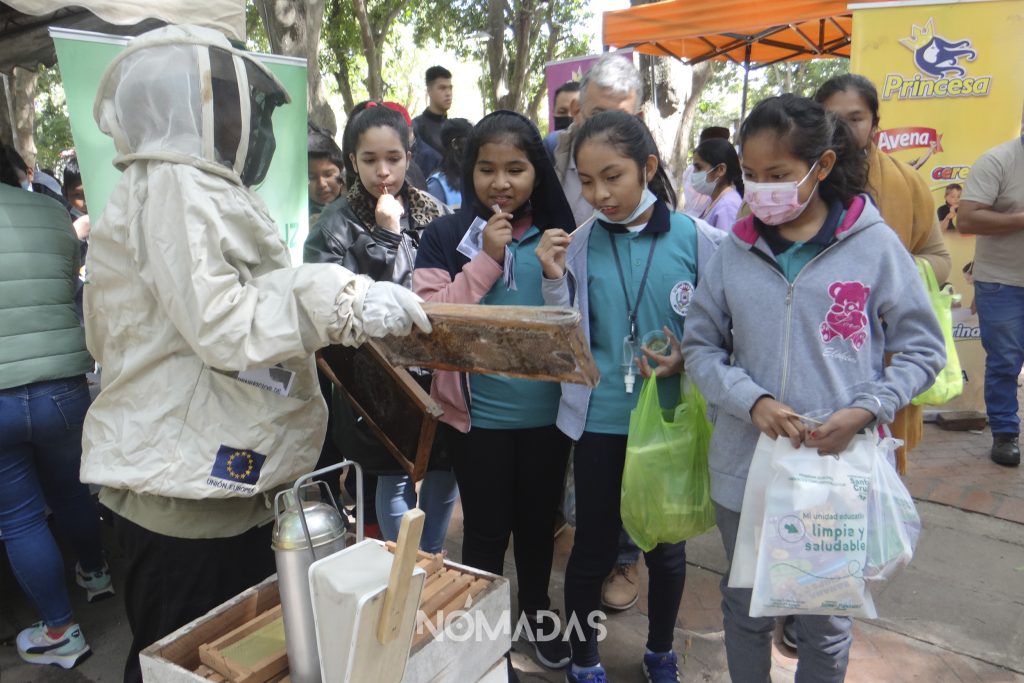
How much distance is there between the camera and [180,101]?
5.25ft

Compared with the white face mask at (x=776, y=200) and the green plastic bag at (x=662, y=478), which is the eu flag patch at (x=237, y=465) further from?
the white face mask at (x=776, y=200)

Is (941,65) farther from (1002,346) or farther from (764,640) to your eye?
(764,640)

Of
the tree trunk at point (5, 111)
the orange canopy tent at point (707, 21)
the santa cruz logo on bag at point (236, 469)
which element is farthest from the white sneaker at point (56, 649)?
the orange canopy tent at point (707, 21)

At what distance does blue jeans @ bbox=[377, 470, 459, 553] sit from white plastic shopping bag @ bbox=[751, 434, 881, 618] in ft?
4.60

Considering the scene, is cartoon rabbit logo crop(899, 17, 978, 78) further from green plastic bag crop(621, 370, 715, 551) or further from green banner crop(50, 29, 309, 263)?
green plastic bag crop(621, 370, 715, 551)

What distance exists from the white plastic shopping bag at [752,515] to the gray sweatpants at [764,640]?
0.14 metres

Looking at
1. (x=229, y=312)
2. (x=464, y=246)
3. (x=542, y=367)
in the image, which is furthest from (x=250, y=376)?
(x=464, y=246)

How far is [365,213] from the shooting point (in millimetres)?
2883

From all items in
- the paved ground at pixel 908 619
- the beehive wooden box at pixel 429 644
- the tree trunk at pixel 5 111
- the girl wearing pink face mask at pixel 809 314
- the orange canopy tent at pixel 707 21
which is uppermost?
the orange canopy tent at pixel 707 21

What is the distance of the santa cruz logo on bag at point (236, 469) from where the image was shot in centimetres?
168

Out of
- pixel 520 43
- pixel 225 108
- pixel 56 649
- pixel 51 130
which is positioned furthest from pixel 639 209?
pixel 51 130

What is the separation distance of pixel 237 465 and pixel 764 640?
4.86 feet

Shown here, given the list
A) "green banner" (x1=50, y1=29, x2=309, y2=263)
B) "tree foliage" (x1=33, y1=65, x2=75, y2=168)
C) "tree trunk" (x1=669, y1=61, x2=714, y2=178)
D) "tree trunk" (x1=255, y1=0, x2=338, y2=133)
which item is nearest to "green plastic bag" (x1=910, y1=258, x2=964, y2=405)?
"green banner" (x1=50, y1=29, x2=309, y2=263)

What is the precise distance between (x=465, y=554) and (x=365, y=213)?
1.38 meters
